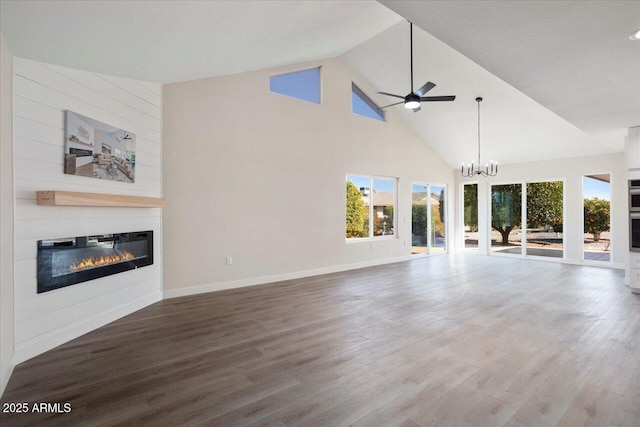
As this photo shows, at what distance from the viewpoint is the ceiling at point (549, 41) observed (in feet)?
7.48

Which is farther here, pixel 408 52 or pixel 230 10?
pixel 408 52

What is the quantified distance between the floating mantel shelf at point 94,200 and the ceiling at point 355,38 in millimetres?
1259

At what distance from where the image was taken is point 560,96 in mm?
3906

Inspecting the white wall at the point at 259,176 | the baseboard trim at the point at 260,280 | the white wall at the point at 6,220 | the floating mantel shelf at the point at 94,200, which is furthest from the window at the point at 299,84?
the white wall at the point at 6,220

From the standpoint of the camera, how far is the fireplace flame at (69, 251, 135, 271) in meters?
3.38

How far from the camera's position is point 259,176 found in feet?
18.6

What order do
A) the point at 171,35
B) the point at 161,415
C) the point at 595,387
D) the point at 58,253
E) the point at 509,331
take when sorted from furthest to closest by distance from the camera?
the point at 509,331 < the point at 58,253 < the point at 171,35 < the point at 595,387 < the point at 161,415

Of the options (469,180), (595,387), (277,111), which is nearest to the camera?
(595,387)

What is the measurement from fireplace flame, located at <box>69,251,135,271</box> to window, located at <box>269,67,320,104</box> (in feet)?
12.2

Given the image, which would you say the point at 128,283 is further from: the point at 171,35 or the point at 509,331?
the point at 509,331

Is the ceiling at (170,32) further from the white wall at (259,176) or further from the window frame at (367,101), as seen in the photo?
the window frame at (367,101)

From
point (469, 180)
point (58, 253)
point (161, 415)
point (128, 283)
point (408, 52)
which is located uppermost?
point (408, 52)

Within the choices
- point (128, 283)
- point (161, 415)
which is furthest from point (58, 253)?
point (161, 415)

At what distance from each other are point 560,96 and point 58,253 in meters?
5.91
